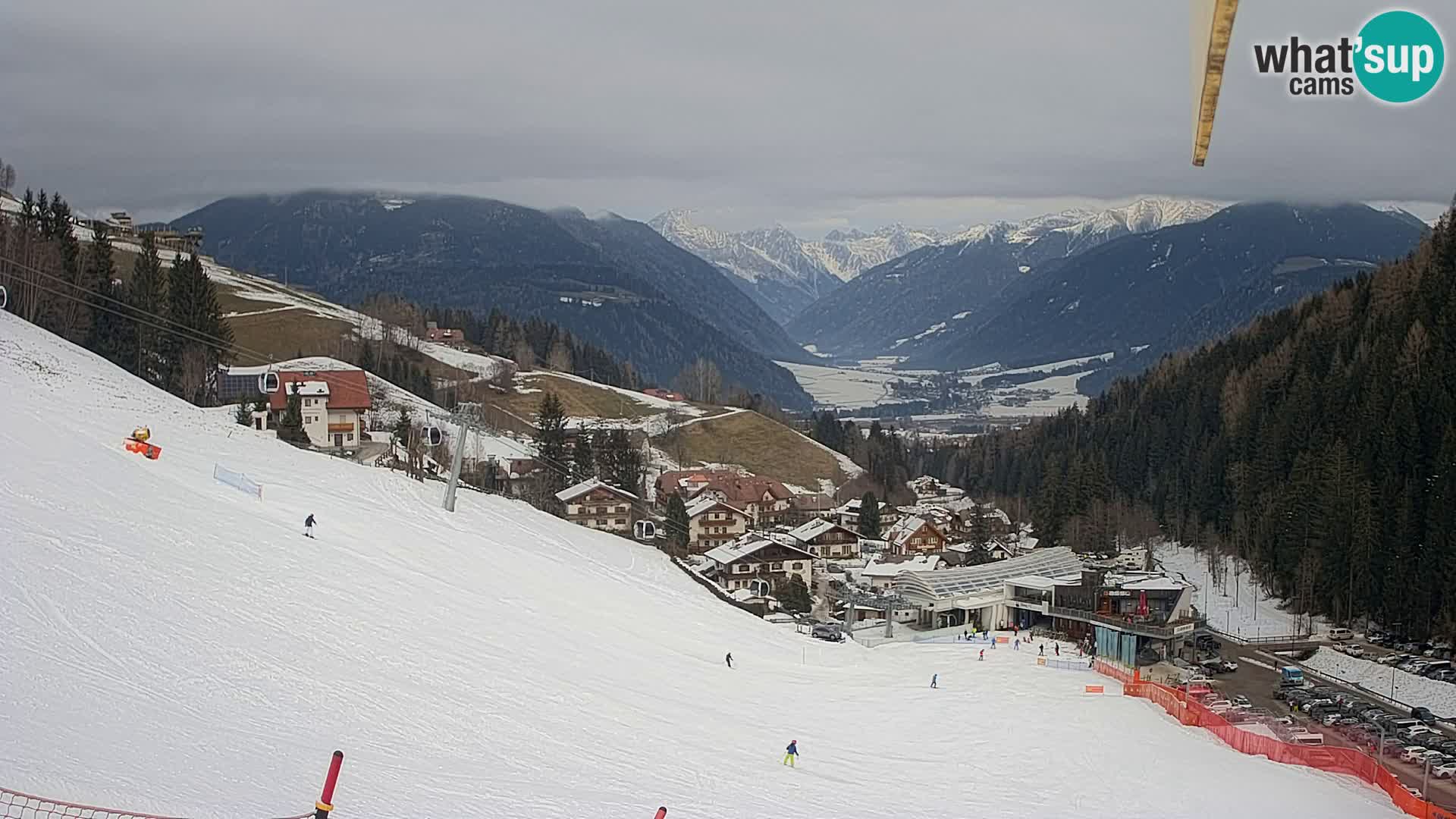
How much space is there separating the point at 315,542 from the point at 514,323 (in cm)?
14142

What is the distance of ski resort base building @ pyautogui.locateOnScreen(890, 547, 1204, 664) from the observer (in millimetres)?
44344

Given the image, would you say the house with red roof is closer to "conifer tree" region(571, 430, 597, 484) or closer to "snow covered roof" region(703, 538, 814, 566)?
"conifer tree" region(571, 430, 597, 484)

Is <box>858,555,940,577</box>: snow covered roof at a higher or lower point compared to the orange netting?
lower

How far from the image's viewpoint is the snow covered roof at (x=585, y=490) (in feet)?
222

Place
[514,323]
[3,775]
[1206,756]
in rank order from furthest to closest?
1. [514,323]
2. [1206,756]
3. [3,775]

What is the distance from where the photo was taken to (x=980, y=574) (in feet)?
186

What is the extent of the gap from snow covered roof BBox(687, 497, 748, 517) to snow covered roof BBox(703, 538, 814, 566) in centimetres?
938

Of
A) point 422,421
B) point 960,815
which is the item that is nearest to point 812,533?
point 422,421

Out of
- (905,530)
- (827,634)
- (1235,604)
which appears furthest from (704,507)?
(1235,604)

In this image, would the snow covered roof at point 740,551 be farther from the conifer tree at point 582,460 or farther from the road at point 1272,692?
the road at point 1272,692

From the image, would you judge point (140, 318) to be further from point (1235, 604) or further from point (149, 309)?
point (1235, 604)

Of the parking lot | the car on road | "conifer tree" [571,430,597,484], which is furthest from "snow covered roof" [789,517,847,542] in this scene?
the car on road

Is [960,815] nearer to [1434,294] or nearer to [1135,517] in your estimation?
[1434,294]

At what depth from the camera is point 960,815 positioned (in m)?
17.5
